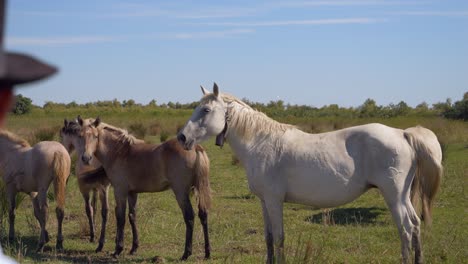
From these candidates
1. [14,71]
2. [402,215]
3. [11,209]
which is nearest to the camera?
[14,71]

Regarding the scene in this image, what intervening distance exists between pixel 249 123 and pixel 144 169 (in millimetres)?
2227

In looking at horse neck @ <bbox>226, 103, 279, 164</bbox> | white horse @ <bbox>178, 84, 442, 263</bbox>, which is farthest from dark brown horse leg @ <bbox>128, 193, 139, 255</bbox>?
horse neck @ <bbox>226, 103, 279, 164</bbox>


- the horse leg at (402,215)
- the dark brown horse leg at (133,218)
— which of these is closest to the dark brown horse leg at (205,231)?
the dark brown horse leg at (133,218)

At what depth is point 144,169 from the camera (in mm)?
8500

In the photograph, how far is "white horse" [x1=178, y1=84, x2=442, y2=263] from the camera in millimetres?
6324

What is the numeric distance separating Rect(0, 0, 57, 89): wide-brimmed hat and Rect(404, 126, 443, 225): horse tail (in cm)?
615

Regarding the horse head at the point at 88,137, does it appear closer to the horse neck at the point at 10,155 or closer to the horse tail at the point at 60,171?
the horse tail at the point at 60,171

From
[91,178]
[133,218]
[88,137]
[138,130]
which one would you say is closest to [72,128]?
[88,137]

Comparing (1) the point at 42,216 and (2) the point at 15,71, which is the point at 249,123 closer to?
(1) the point at 42,216

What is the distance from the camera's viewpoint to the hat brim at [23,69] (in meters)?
0.66

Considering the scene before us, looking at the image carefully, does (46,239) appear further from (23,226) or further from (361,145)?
(361,145)

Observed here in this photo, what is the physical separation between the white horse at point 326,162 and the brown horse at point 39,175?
2.72 meters

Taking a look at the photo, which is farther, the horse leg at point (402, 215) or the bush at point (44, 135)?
the bush at point (44, 135)

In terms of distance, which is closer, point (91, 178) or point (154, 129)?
point (91, 178)
